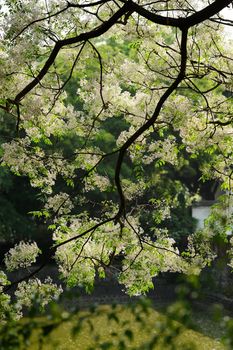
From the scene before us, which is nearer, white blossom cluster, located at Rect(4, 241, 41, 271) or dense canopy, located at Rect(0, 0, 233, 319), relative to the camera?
dense canopy, located at Rect(0, 0, 233, 319)

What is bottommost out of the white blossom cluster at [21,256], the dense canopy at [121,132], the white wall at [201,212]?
the white blossom cluster at [21,256]

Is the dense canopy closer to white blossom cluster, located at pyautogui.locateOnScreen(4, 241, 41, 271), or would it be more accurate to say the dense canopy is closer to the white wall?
white blossom cluster, located at pyautogui.locateOnScreen(4, 241, 41, 271)

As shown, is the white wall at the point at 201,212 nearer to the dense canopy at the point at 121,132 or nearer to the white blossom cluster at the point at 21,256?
the dense canopy at the point at 121,132

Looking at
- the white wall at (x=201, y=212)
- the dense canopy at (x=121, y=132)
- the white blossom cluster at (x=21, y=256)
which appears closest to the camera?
the dense canopy at (x=121, y=132)

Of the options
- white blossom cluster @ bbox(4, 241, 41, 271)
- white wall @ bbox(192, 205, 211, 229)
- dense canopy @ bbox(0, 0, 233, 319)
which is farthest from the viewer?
white wall @ bbox(192, 205, 211, 229)

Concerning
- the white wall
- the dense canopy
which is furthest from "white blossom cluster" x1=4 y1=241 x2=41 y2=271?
the white wall

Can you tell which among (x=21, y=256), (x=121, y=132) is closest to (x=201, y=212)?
(x=121, y=132)

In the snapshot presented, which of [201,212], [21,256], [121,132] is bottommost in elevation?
[21,256]

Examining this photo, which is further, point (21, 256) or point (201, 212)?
point (201, 212)

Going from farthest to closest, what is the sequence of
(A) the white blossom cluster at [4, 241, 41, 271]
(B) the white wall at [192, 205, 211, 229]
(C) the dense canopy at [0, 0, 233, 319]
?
(B) the white wall at [192, 205, 211, 229] < (A) the white blossom cluster at [4, 241, 41, 271] < (C) the dense canopy at [0, 0, 233, 319]

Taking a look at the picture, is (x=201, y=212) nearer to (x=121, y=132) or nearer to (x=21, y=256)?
(x=121, y=132)

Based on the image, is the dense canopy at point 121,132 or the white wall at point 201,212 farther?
the white wall at point 201,212

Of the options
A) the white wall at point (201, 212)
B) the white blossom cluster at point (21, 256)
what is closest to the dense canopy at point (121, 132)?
the white blossom cluster at point (21, 256)

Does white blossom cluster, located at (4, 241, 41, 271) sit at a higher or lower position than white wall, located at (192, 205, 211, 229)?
lower
